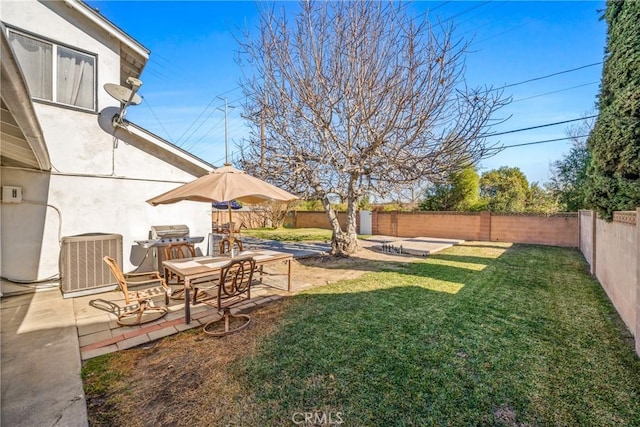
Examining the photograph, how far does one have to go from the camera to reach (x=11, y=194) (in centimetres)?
596

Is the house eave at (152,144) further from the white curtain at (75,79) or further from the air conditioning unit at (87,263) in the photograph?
the air conditioning unit at (87,263)

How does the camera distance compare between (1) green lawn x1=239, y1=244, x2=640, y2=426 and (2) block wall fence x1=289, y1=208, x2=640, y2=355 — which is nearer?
(1) green lawn x1=239, y1=244, x2=640, y2=426

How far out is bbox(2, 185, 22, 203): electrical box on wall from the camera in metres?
5.87

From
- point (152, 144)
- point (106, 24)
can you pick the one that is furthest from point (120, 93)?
point (106, 24)

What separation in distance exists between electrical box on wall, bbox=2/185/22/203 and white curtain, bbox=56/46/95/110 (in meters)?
2.23

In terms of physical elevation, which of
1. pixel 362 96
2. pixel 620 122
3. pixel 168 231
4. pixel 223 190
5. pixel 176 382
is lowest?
pixel 176 382

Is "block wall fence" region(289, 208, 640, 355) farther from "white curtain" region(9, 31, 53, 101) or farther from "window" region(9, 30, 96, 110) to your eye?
"white curtain" region(9, 31, 53, 101)

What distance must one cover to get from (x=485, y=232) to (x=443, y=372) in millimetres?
15646

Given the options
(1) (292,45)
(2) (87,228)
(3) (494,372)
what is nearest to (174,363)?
(3) (494,372)

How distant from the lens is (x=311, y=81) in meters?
9.36

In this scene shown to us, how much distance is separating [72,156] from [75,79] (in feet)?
6.37

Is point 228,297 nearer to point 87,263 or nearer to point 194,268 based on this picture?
point 194,268

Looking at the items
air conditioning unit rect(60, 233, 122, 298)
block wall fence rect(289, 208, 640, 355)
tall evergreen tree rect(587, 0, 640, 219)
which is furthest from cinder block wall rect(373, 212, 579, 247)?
air conditioning unit rect(60, 233, 122, 298)

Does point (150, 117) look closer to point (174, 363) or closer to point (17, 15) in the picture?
point (17, 15)
